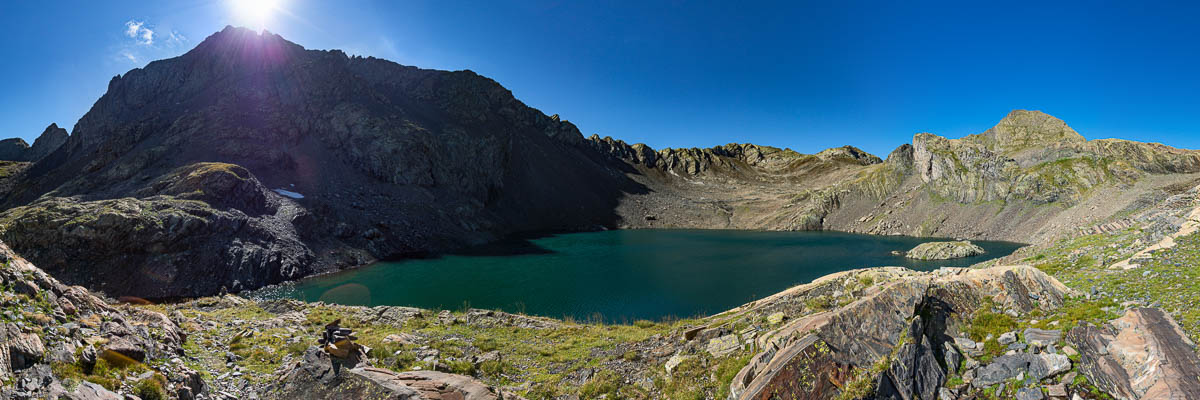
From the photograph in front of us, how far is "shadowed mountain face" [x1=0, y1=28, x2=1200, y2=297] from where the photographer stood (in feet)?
140

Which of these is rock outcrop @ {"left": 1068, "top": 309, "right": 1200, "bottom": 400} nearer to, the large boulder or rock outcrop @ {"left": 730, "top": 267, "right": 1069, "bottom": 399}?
rock outcrop @ {"left": 730, "top": 267, "right": 1069, "bottom": 399}

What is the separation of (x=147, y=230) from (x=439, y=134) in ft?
232

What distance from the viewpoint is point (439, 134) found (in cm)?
10919

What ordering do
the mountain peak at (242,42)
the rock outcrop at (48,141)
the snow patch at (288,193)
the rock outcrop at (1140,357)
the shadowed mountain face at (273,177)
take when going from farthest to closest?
the rock outcrop at (48,141)
the mountain peak at (242,42)
the snow patch at (288,193)
the shadowed mountain face at (273,177)
the rock outcrop at (1140,357)

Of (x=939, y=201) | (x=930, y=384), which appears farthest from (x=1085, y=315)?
(x=939, y=201)

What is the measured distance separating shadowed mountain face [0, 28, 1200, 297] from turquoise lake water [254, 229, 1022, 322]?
25.7 feet

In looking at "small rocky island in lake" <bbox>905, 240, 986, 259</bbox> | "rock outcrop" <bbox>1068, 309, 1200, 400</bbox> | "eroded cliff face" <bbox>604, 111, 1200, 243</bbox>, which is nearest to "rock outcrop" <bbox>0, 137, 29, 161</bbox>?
"eroded cliff face" <bbox>604, 111, 1200, 243</bbox>

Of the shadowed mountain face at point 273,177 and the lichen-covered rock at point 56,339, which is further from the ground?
the shadowed mountain face at point 273,177

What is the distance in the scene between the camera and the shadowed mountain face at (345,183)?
42.5m

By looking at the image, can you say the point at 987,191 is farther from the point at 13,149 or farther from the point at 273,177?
the point at 13,149

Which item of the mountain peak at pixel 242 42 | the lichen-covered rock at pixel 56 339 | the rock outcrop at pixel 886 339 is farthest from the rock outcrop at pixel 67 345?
the mountain peak at pixel 242 42

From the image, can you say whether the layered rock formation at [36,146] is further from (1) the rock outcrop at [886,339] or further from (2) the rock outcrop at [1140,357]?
(2) the rock outcrop at [1140,357]

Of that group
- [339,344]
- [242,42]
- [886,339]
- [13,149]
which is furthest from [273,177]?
[13,149]

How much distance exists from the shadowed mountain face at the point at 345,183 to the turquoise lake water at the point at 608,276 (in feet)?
25.7
